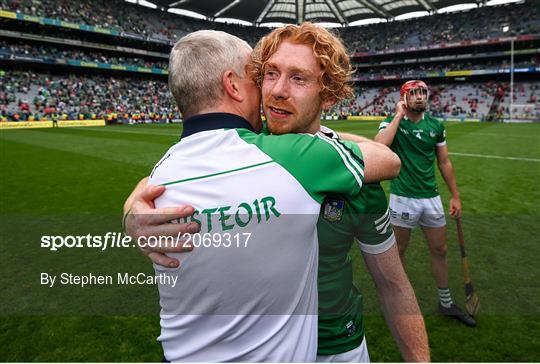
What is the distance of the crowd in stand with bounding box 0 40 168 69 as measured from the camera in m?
43.1

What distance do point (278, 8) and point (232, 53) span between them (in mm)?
68537

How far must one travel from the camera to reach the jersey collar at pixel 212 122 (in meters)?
1.34

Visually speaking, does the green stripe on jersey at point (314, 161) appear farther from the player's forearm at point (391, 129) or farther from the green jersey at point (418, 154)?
the green jersey at point (418, 154)

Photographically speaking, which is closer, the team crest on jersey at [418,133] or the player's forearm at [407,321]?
the player's forearm at [407,321]

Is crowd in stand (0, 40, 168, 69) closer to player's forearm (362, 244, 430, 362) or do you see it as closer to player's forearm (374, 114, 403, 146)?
player's forearm (374, 114, 403, 146)

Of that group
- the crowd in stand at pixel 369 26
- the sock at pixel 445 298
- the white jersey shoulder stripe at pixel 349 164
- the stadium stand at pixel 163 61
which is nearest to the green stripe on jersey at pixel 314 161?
the white jersey shoulder stripe at pixel 349 164

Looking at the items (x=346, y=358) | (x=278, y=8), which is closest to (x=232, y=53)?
(x=346, y=358)

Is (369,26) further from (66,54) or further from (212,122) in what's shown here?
(212,122)

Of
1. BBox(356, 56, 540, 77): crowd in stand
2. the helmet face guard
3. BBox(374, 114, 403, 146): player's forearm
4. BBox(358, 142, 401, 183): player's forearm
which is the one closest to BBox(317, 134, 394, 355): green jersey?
BBox(358, 142, 401, 183): player's forearm

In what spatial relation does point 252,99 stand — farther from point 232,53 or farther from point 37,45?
point 37,45

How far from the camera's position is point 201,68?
140 centimetres

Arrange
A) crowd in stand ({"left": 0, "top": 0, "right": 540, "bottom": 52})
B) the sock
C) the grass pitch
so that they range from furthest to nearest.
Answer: crowd in stand ({"left": 0, "top": 0, "right": 540, "bottom": 52}) → the sock → the grass pitch

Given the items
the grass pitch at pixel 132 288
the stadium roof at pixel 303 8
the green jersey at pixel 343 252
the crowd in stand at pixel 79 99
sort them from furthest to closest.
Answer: the stadium roof at pixel 303 8 → the crowd in stand at pixel 79 99 → the grass pitch at pixel 132 288 → the green jersey at pixel 343 252

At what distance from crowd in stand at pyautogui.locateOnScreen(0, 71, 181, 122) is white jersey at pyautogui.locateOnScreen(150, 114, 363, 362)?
34.1m
